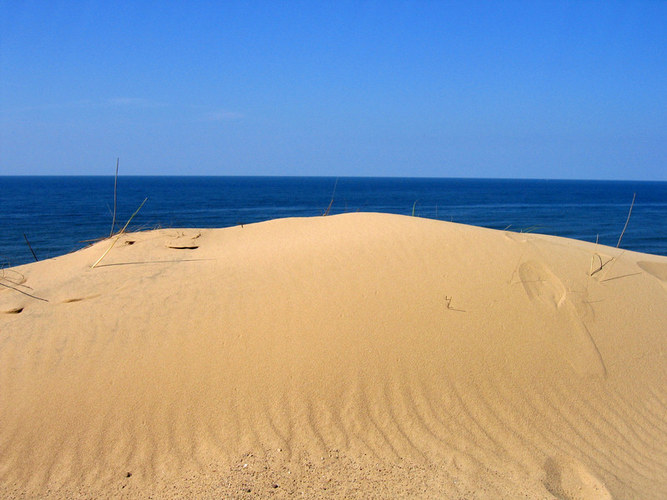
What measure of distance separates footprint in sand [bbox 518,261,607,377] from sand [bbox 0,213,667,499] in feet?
0.07

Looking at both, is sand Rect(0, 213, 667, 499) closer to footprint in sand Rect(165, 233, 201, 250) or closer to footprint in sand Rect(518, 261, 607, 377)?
footprint in sand Rect(518, 261, 607, 377)

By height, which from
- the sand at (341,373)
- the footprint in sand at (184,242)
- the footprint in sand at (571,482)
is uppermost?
the footprint in sand at (184,242)

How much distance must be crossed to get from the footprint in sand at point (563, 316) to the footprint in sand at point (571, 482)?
1220 mm

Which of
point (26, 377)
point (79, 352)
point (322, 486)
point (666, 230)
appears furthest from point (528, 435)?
point (666, 230)

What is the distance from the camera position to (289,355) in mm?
4422

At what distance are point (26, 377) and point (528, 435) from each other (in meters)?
4.21

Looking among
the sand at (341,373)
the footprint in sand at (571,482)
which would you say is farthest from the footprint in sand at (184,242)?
the footprint in sand at (571,482)

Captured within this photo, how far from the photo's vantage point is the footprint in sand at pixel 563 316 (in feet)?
15.4

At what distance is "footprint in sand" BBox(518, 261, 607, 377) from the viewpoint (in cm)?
469

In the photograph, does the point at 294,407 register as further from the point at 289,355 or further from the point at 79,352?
the point at 79,352

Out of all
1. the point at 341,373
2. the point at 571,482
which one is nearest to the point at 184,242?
the point at 341,373

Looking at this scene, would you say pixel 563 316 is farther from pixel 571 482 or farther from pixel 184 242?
pixel 184 242

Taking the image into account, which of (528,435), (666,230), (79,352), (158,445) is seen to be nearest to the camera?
(158,445)

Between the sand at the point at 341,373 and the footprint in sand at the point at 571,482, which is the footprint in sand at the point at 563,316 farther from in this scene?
the footprint in sand at the point at 571,482
